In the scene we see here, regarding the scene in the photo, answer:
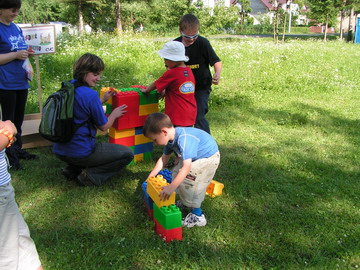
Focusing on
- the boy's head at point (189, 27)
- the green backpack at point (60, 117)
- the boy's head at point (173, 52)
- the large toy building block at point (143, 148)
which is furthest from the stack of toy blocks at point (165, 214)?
the boy's head at point (189, 27)

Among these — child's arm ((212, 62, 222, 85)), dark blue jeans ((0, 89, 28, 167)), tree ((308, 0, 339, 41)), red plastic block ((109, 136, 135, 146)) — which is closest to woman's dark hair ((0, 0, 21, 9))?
dark blue jeans ((0, 89, 28, 167))

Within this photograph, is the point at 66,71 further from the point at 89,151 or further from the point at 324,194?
the point at 324,194

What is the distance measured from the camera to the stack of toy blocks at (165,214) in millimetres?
2801

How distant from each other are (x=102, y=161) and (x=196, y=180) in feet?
3.73

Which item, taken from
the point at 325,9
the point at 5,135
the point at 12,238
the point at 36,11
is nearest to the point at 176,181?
the point at 12,238

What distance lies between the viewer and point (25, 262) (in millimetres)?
2158

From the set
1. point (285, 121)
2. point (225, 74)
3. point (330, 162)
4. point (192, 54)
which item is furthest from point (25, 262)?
point (225, 74)

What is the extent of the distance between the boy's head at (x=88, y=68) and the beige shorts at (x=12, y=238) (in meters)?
1.62

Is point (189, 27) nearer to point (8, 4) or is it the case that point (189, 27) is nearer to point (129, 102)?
point (129, 102)

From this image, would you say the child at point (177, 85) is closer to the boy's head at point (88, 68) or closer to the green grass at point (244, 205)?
the boy's head at point (88, 68)

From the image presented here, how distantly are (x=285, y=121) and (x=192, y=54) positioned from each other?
247 cm

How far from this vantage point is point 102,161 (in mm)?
3660

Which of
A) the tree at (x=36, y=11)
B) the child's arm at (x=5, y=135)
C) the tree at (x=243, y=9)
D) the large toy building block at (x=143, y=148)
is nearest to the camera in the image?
the child's arm at (x=5, y=135)

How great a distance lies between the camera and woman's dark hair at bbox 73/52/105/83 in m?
3.38
